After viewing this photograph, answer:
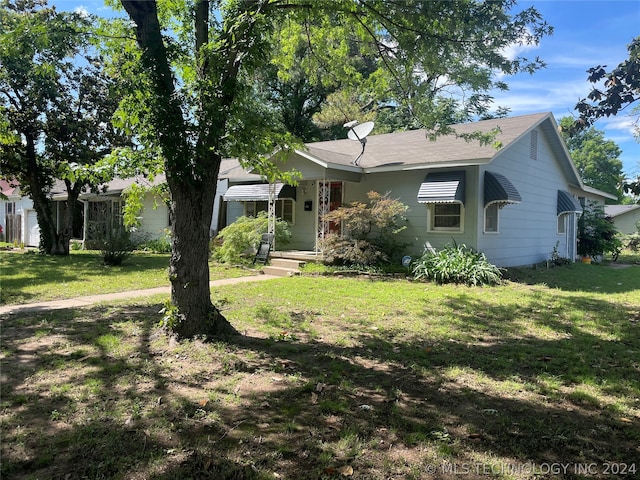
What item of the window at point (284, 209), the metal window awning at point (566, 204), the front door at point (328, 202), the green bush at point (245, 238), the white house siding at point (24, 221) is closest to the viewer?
the front door at point (328, 202)

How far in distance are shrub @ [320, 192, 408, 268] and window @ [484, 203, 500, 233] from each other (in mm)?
2398

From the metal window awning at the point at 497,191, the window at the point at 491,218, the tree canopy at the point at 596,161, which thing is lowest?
the window at the point at 491,218

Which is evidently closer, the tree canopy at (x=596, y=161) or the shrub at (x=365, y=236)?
the shrub at (x=365, y=236)

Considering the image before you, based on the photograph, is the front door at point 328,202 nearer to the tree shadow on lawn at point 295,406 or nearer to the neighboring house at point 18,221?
the tree shadow on lawn at point 295,406

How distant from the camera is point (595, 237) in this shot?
1894cm

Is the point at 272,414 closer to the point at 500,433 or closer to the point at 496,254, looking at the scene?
the point at 500,433

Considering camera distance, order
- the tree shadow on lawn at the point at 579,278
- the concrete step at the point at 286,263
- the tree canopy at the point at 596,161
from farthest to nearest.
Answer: the tree canopy at the point at 596,161 → the concrete step at the point at 286,263 → the tree shadow on lawn at the point at 579,278

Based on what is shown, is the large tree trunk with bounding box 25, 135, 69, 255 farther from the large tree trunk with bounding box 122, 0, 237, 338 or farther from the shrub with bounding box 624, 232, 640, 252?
the shrub with bounding box 624, 232, 640, 252

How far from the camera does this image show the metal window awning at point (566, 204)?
1677cm

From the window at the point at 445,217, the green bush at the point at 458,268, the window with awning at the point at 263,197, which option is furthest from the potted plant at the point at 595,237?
the window with awning at the point at 263,197

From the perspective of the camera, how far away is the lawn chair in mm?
14097

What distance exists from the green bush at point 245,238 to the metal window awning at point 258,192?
1032 millimetres

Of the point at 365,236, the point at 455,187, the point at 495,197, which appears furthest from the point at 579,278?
Answer: the point at 365,236

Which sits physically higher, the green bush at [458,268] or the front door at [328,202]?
the front door at [328,202]
